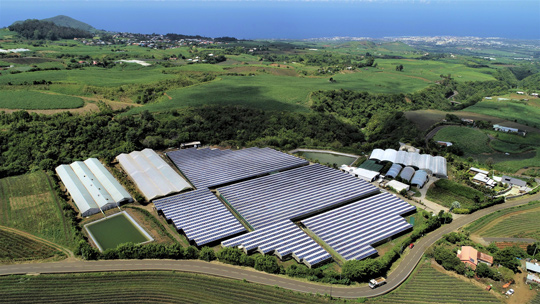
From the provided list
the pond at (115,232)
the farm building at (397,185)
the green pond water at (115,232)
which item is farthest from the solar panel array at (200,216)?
the farm building at (397,185)

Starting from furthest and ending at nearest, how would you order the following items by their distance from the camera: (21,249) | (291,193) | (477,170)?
(477,170) < (291,193) < (21,249)

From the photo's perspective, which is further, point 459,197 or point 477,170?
point 477,170

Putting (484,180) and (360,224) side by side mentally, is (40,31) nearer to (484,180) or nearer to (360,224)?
(360,224)

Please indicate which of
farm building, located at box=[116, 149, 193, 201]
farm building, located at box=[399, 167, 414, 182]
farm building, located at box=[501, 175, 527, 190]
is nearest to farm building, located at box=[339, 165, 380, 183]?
farm building, located at box=[399, 167, 414, 182]

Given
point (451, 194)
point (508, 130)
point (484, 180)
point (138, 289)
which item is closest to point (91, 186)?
point (138, 289)

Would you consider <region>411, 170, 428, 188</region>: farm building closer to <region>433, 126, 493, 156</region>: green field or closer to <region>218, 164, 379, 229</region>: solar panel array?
<region>218, 164, 379, 229</region>: solar panel array
